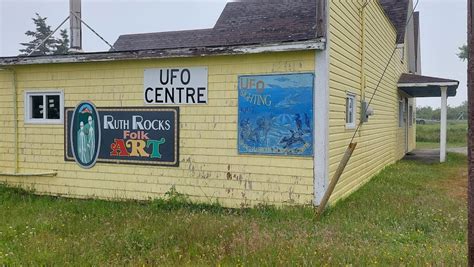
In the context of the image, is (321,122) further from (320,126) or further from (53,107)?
(53,107)

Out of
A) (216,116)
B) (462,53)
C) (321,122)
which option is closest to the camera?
(321,122)

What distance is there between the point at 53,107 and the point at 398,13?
14.4m

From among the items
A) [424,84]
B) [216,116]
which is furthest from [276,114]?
[424,84]

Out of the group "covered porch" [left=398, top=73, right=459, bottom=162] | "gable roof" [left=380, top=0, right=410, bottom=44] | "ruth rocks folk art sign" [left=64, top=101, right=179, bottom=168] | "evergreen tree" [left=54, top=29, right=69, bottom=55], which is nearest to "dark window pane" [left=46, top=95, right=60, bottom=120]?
"ruth rocks folk art sign" [left=64, top=101, right=179, bottom=168]

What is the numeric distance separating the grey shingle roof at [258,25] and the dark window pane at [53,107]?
7216 mm

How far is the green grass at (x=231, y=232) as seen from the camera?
500 centimetres

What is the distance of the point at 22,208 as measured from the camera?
824 cm

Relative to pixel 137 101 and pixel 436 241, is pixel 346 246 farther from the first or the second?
pixel 137 101

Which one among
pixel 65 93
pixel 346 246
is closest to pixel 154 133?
pixel 65 93

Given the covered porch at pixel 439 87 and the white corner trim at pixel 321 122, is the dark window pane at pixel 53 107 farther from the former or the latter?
the covered porch at pixel 439 87

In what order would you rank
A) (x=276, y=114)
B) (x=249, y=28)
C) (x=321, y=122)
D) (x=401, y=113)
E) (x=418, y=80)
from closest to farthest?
(x=321, y=122) < (x=276, y=114) < (x=418, y=80) < (x=401, y=113) < (x=249, y=28)

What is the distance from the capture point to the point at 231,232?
5.98 meters

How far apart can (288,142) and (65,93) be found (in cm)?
494

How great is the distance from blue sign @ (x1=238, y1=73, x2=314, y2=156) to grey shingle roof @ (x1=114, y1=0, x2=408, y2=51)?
7852mm
